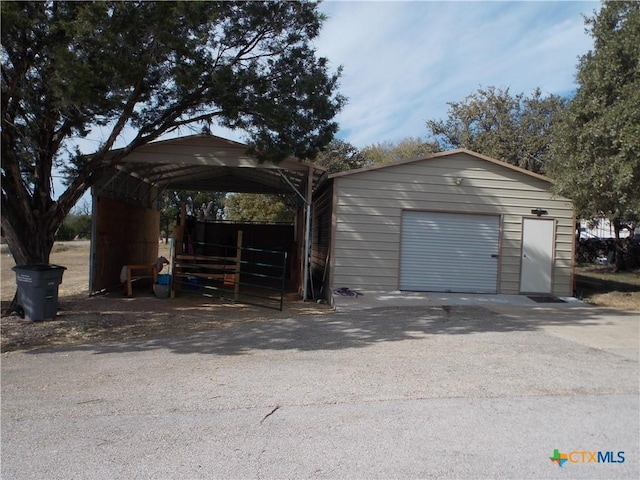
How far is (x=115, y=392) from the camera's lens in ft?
16.9

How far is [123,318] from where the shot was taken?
978 cm

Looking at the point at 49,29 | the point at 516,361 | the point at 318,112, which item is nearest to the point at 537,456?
the point at 516,361

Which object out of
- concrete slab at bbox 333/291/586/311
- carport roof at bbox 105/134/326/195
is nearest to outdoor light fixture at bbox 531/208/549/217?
concrete slab at bbox 333/291/586/311

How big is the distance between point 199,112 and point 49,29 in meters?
3.02

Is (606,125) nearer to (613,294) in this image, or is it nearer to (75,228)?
(613,294)

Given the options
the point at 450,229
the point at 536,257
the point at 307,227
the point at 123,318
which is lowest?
the point at 123,318

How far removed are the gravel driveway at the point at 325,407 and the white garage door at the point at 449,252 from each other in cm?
493

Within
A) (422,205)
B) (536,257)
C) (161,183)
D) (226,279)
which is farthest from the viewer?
(161,183)

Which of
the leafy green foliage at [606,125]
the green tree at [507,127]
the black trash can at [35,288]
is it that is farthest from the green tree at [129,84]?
the green tree at [507,127]

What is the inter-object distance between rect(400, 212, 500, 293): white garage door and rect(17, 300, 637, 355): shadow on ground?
1.91 metres

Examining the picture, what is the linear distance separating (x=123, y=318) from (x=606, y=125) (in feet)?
35.2

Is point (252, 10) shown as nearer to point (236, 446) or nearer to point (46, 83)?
point (46, 83)

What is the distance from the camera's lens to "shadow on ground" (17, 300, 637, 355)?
7363mm

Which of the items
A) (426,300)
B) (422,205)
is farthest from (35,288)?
(422,205)
